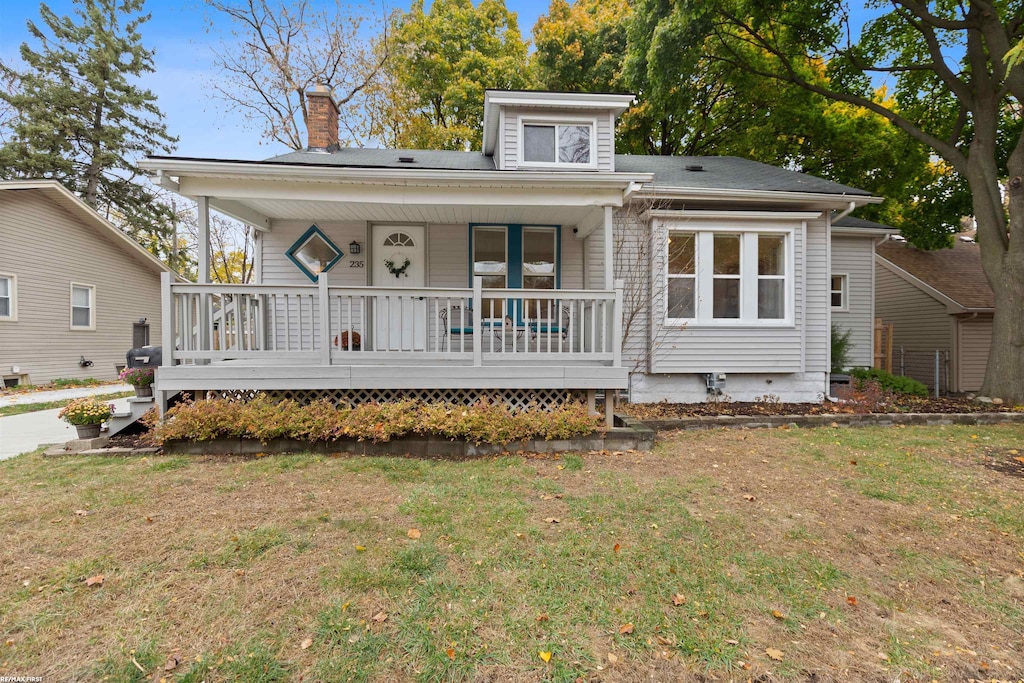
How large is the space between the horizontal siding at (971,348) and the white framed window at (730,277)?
8862 mm

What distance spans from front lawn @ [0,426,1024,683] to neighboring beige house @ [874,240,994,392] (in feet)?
36.7

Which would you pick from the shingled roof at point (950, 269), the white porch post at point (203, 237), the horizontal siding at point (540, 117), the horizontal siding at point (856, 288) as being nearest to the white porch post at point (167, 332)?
the white porch post at point (203, 237)

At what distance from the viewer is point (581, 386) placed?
5523mm

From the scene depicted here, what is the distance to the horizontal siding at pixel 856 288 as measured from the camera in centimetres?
1050

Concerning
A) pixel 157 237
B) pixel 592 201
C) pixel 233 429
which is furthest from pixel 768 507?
pixel 157 237

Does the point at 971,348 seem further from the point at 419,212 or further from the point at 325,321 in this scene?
the point at 325,321

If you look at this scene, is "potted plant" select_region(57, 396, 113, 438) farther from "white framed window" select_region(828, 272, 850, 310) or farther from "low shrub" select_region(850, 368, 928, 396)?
"white framed window" select_region(828, 272, 850, 310)

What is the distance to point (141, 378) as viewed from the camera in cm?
545

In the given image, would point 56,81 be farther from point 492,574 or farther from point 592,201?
point 492,574

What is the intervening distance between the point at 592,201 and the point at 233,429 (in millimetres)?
5111

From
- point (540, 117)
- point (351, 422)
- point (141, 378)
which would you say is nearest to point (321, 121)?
point (540, 117)

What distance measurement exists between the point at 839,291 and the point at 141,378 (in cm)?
1347

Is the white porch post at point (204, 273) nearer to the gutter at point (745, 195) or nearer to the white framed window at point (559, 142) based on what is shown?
the white framed window at point (559, 142)

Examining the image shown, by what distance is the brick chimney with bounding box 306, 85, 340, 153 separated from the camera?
30.7ft
